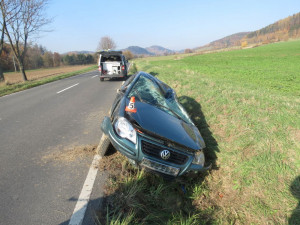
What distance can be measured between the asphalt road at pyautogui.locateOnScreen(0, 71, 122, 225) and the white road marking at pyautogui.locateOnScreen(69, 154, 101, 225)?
0.05 m

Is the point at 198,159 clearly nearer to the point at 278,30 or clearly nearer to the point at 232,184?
the point at 232,184

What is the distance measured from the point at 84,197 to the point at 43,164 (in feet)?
3.79

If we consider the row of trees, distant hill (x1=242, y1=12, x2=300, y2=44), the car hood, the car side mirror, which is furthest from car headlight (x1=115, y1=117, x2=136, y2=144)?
distant hill (x1=242, y1=12, x2=300, y2=44)

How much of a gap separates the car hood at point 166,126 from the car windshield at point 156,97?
0.89 feet

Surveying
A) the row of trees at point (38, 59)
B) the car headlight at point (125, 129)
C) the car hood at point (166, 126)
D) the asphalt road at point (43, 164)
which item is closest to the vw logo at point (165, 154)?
the car hood at point (166, 126)

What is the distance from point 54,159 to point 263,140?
11.3 feet

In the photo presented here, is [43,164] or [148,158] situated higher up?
[148,158]

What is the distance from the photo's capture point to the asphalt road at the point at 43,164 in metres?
2.10

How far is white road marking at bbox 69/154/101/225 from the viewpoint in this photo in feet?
6.53

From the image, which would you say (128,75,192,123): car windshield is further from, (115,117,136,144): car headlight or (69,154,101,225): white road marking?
(69,154,101,225): white road marking

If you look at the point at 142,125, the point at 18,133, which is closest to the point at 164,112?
the point at 142,125

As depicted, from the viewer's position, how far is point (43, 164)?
9.94 feet

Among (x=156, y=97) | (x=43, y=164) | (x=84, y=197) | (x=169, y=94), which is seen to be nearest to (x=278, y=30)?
(x=169, y=94)

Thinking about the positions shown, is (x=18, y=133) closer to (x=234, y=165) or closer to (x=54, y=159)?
(x=54, y=159)
